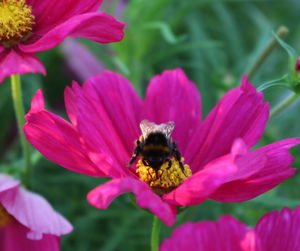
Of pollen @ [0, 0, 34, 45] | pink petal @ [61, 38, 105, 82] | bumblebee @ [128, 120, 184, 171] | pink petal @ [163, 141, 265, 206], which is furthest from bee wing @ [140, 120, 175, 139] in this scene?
pink petal @ [61, 38, 105, 82]

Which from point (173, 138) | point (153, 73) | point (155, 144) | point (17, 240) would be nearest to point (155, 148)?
point (155, 144)

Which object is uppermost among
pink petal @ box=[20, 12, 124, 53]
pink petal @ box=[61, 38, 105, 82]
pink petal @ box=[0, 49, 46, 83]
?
pink petal @ box=[61, 38, 105, 82]

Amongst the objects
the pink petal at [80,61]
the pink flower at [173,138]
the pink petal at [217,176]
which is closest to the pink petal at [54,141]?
the pink flower at [173,138]

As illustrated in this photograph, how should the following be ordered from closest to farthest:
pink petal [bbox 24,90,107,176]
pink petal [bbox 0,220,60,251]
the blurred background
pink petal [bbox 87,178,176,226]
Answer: pink petal [bbox 87,178,176,226] < pink petal [bbox 24,90,107,176] < pink petal [bbox 0,220,60,251] < the blurred background

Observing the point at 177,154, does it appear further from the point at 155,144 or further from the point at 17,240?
the point at 17,240

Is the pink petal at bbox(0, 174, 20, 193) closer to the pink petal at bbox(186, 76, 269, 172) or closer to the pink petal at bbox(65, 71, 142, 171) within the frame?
the pink petal at bbox(65, 71, 142, 171)

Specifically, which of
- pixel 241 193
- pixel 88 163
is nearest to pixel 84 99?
pixel 88 163
